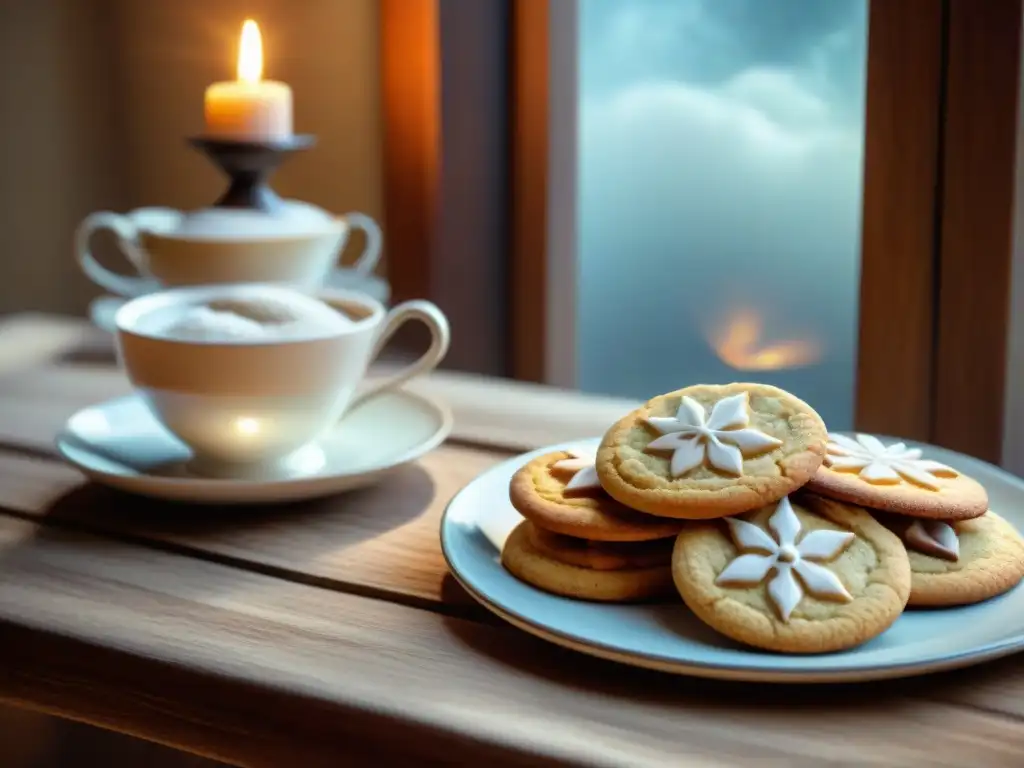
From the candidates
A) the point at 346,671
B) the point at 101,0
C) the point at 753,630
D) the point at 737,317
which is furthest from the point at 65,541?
the point at 101,0

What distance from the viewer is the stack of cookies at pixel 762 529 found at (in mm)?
477

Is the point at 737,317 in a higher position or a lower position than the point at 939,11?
lower

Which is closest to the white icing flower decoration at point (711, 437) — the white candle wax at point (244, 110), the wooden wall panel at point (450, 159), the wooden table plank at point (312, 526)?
the wooden table plank at point (312, 526)

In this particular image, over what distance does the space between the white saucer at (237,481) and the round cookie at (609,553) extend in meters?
0.18

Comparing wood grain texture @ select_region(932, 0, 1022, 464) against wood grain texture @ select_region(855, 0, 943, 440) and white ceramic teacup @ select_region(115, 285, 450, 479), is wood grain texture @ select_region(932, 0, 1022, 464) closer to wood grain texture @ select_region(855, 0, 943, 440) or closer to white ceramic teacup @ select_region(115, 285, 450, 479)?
wood grain texture @ select_region(855, 0, 943, 440)

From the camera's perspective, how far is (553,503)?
1.76 ft

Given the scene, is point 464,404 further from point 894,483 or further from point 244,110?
point 894,483

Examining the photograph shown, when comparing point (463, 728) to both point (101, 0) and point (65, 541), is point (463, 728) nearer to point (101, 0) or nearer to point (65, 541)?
point (65, 541)

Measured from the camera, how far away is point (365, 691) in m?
0.49

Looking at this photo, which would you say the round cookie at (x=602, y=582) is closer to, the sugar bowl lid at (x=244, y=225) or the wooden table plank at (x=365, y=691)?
→ the wooden table plank at (x=365, y=691)

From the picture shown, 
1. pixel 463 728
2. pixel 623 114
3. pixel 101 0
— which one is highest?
pixel 101 0

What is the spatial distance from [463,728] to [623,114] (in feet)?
3.20

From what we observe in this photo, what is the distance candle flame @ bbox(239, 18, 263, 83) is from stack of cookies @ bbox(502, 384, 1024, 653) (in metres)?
0.68

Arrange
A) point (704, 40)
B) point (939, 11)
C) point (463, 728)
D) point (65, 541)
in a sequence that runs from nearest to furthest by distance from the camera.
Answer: point (463, 728) < point (65, 541) < point (939, 11) < point (704, 40)
